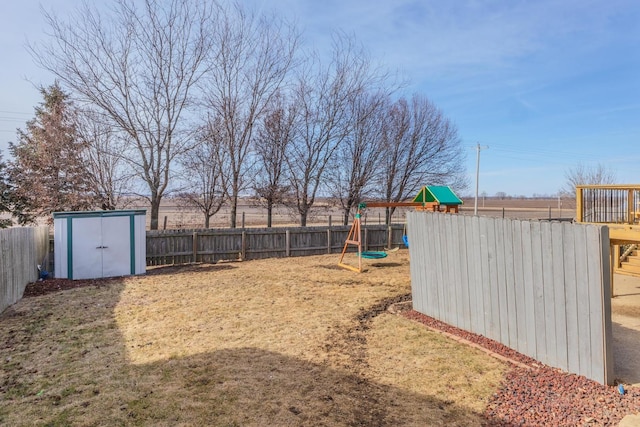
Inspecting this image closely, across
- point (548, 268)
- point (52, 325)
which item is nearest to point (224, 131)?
Answer: point (52, 325)

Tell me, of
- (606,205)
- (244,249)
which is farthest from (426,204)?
(244,249)

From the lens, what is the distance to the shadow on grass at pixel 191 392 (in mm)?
2820

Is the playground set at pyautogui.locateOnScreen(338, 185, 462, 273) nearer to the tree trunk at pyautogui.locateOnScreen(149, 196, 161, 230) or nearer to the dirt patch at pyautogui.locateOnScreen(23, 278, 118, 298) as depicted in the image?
the dirt patch at pyautogui.locateOnScreen(23, 278, 118, 298)

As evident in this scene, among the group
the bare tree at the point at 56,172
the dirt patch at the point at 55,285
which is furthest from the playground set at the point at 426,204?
the bare tree at the point at 56,172

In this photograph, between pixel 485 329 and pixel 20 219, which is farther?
pixel 20 219

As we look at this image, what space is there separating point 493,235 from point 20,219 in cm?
1630

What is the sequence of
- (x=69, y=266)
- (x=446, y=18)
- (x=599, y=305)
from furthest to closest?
(x=446, y=18) → (x=69, y=266) → (x=599, y=305)

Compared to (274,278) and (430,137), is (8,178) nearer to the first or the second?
(274,278)

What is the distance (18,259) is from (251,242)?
21.2ft

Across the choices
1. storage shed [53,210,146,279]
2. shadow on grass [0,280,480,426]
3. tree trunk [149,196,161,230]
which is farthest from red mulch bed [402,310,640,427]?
tree trunk [149,196,161,230]

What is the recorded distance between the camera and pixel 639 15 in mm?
8062

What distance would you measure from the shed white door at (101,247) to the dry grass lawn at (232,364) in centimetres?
198

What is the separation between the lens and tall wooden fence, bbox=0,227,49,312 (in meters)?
5.91

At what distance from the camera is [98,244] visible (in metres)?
9.09
